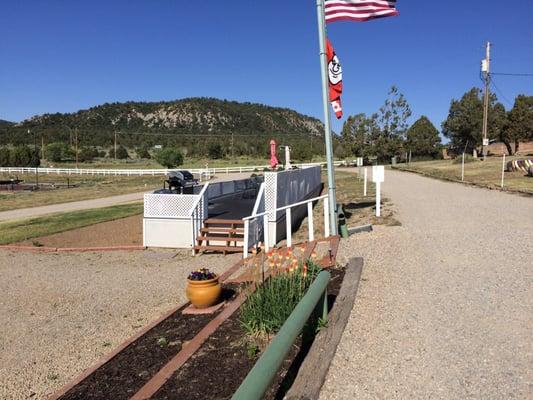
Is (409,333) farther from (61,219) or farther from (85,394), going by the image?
(61,219)

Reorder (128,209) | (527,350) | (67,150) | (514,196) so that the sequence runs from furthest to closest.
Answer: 1. (67,150)
2. (128,209)
3. (514,196)
4. (527,350)

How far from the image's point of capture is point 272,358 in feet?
9.20

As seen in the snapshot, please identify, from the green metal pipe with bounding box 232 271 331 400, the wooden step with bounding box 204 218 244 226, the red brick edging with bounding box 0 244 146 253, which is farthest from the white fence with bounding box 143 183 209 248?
the green metal pipe with bounding box 232 271 331 400

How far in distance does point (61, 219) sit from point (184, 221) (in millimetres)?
9825

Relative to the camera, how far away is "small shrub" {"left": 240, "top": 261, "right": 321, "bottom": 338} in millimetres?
4816

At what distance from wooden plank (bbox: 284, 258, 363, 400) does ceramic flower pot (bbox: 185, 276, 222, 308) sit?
1.65 metres

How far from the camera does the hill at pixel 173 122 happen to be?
143000 millimetres

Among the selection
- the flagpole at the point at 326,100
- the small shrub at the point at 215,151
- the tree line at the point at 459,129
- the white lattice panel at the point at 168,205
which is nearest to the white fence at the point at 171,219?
the white lattice panel at the point at 168,205

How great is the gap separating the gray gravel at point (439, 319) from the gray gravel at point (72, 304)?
119 inches

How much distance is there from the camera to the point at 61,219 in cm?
2041

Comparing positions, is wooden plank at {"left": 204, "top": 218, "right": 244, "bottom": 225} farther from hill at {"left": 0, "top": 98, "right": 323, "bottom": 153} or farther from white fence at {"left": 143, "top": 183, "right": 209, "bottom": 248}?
hill at {"left": 0, "top": 98, "right": 323, "bottom": 153}

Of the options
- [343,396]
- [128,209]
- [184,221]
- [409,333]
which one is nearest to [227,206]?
[184,221]

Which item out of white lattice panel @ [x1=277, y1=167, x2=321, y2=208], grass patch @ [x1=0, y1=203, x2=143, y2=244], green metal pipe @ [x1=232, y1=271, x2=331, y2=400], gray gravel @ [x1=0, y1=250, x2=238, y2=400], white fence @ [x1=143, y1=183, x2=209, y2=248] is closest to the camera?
green metal pipe @ [x1=232, y1=271, x2=331, y2=400]

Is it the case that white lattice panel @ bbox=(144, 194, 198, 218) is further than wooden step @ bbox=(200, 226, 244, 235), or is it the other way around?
white lattice panel @ bbox=(144, 194, 198, 218)
